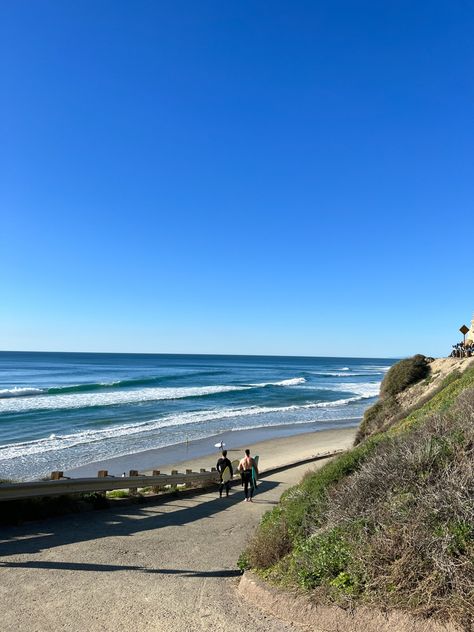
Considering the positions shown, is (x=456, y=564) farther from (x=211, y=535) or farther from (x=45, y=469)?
(x=45, y=469)

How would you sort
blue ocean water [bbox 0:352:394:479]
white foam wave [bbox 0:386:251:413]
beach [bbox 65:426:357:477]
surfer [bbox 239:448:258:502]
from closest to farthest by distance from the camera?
surfer [bbox 239:448:258:502] < beach [bbox 65:426:357:477] < blue ocean water [bbox 0:352:394:479] < white foam wave [bbox 0:386:251:413]

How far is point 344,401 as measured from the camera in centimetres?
4478

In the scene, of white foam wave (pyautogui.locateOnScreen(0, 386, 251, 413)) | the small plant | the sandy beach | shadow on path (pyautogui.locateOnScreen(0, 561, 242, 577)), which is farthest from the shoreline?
white foam wave (pyautogui.locateOnScreen(0, 386, 251, 413))

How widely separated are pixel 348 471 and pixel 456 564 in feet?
11.7

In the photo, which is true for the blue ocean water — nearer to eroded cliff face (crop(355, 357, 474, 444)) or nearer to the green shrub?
eroded cliff face (crop(355, 357, 474, 444))

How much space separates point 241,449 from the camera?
2305 cm

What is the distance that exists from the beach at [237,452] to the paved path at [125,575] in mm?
9174

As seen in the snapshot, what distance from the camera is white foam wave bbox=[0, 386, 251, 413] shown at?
35688 millimetres

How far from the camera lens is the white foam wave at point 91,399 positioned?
1405 inches

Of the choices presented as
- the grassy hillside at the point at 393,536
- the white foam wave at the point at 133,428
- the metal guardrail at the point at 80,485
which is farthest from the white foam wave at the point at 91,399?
the grassy hillside at the point at 393,536

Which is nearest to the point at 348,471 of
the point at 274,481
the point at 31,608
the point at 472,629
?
the point at 472,629

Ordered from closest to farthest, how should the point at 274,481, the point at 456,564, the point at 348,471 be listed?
the point at 456,564 < the point at 348,471 < the point at 274,481

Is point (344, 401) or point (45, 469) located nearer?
point (45, 469)

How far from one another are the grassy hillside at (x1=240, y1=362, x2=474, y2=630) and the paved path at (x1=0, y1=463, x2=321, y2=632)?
632 mm
